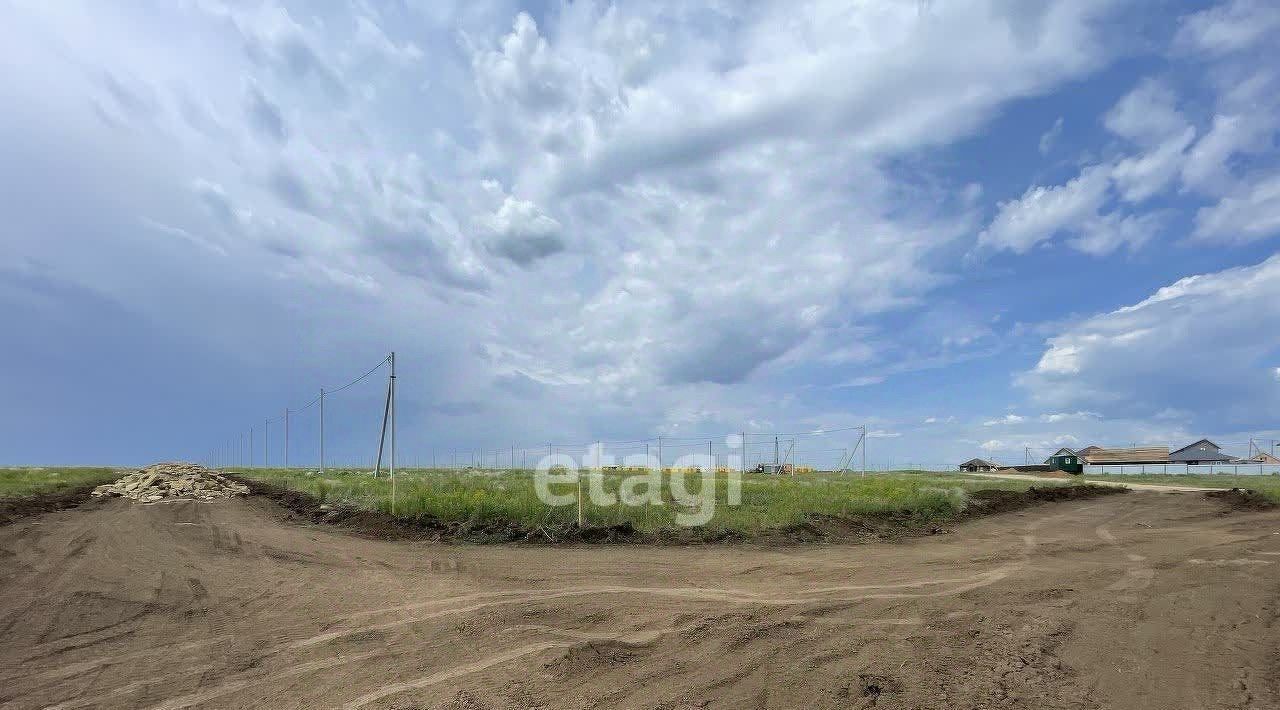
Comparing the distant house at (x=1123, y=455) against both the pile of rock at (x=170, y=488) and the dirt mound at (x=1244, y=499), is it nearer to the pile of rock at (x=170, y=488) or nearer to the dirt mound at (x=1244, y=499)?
the dirt mound at (x=1244, y=499)

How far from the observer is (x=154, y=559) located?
38.3 feet

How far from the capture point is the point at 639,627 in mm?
6980

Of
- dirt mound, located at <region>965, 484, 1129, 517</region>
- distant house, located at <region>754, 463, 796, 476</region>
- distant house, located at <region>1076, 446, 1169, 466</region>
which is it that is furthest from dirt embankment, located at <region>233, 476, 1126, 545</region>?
distant house, located at <region>1076, 446, 1169, 466</region>

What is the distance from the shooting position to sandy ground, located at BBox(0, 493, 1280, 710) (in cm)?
534

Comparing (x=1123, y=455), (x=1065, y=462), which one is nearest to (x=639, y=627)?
(x=1065, y=462)

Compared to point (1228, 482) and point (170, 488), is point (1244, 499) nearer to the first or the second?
point (1228, 482)

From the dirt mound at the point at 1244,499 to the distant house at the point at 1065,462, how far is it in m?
36.7

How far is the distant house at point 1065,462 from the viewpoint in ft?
194

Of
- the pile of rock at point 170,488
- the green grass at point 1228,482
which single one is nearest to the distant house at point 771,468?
the green grass at point 1228,482

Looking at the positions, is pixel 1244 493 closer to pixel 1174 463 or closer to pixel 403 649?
pixel 403 649

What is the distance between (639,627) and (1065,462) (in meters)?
68.6

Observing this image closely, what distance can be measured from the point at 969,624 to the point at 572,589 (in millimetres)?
4889

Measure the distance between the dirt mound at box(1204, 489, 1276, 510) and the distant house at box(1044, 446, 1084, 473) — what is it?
3674 cm

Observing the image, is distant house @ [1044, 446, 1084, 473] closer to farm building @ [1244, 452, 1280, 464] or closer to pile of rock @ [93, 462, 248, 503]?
farm building @ [1244, 452, 1280, 464]
